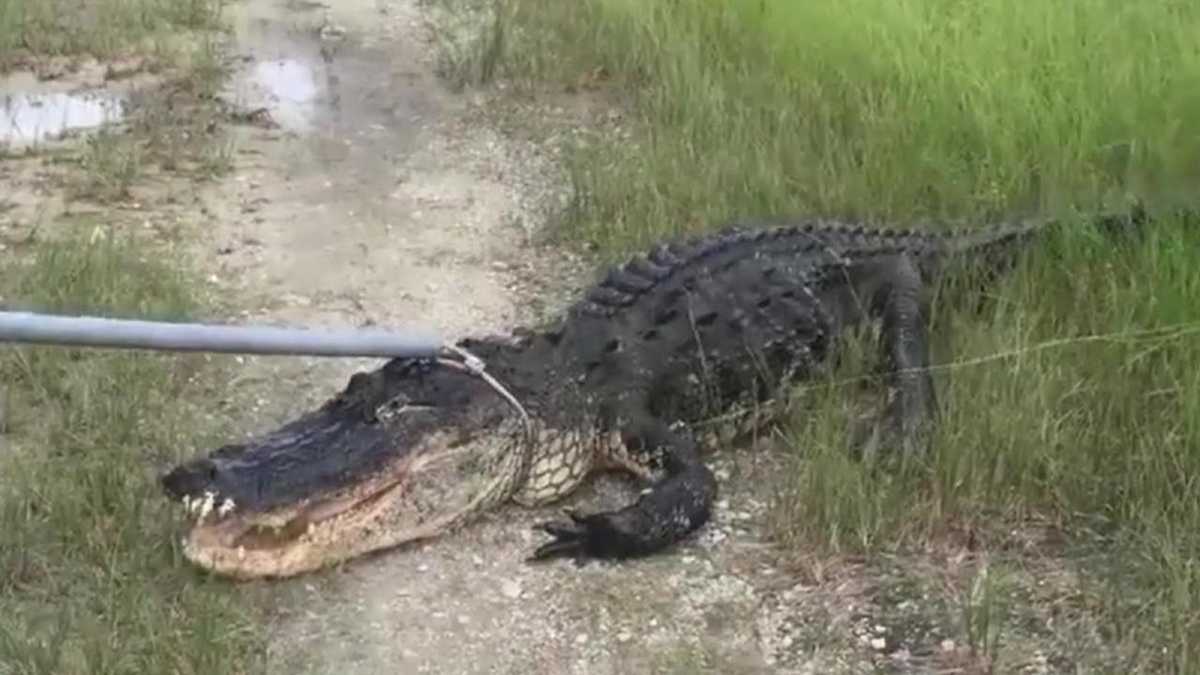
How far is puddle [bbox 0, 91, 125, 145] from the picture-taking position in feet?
20.3

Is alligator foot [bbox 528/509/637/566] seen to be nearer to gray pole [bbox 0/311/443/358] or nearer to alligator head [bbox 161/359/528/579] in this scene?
alligator head [bbox 161/359/528/579]

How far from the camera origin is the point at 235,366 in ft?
14.5

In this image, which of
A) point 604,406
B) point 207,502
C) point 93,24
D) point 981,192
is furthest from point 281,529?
point 93,24

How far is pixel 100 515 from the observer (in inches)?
138

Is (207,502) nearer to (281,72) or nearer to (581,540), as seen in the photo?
(581,540)

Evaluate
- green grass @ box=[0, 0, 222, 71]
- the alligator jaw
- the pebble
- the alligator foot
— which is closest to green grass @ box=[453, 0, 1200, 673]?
the alligator foot

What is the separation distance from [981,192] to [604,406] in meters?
1.54

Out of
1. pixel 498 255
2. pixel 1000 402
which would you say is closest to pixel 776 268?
pixel 1000 402

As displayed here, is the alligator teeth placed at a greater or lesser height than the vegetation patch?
greater

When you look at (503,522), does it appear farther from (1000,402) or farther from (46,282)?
(46,282)

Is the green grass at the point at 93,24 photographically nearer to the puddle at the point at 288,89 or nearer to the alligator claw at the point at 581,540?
the puddle at the point at 288,89

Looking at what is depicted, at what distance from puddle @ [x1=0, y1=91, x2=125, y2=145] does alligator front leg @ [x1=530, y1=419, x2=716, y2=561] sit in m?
3.25

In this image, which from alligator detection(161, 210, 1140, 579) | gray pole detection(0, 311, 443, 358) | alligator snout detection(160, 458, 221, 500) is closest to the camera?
gray pole detection(0, 311, 443, 358)

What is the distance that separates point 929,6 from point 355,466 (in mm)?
3323
